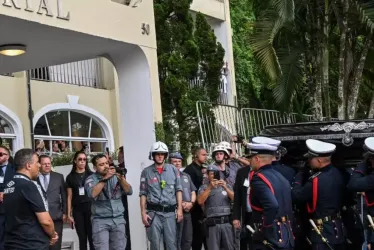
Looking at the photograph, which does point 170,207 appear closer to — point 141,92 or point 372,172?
point 141,92

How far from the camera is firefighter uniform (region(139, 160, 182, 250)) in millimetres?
11742

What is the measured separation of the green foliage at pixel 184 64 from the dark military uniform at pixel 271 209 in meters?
8.72

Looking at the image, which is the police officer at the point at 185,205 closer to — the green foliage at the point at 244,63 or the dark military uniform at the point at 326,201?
the dark military uniform at the point at 326,201

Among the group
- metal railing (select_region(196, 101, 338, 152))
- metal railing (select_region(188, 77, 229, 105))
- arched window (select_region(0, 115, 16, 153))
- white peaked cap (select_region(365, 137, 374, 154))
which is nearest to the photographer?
white peaked cap (select_region(365, 137, 374, 154))

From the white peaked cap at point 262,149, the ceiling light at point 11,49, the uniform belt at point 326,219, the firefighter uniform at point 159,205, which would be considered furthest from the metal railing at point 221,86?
the white peaked cap at point 262,149

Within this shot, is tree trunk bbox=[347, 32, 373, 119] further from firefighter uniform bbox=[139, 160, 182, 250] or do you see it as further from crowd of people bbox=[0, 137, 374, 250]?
firefighter uniform bbox=[139, 160, 182, 250]

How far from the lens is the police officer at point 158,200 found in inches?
462

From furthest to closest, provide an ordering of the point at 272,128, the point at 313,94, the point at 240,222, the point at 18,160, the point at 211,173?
the point at 313,94 → the point at 211,173 → the point at 240,222 → the point at 272,128 → the point at 18,160

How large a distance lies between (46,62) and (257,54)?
265 inches

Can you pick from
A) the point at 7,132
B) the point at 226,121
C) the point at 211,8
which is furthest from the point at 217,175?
the point at 211,8

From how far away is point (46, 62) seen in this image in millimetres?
13359

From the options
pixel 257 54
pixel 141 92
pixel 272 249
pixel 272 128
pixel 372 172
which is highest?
pixel 257 54

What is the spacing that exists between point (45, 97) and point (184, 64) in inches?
148

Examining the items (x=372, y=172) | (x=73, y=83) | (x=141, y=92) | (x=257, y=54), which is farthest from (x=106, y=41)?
(x=73, y=83)
